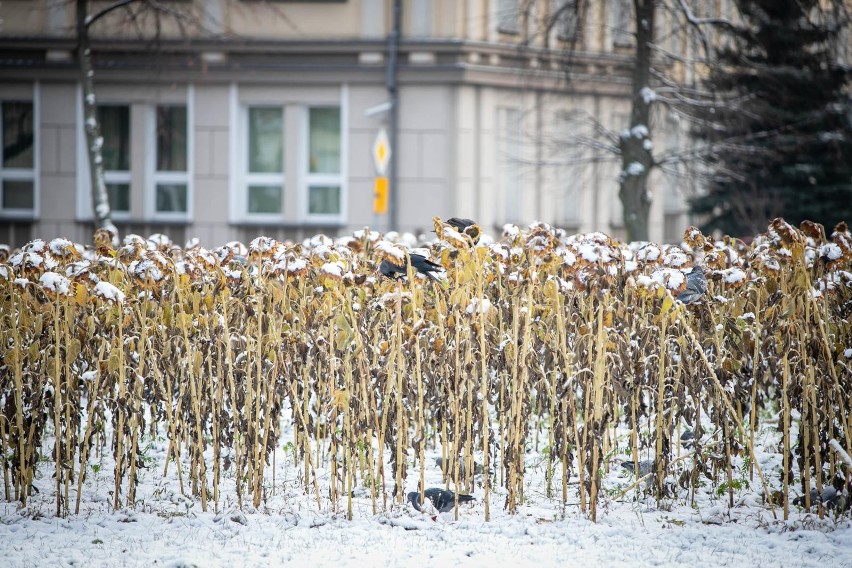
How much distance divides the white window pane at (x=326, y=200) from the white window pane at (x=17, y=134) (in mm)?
5786

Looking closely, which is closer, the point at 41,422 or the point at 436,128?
the point at 41,422

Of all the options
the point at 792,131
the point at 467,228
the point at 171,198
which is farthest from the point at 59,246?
the point at 171,198

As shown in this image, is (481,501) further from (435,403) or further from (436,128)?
(436,128)

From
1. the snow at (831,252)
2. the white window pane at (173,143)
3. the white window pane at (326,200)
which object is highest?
the white window pane at (173,143)

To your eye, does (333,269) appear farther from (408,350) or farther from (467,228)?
(467,228)

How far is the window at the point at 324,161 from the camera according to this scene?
2020cm

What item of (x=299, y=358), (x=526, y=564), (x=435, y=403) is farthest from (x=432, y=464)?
(x=526, y=564)

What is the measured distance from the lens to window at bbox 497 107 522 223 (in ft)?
66.9

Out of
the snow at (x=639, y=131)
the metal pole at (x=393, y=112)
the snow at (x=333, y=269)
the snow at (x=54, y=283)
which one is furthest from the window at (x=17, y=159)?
the snow at (x=333, y=269)

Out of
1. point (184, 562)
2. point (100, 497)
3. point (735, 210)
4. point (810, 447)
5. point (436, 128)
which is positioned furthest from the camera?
point (436, 128)

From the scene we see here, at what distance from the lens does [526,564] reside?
445 cm

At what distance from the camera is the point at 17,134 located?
20.8 m

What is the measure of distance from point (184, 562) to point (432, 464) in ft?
6.98

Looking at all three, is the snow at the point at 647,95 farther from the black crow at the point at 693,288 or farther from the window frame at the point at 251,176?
the window frame at the point at 251,176
